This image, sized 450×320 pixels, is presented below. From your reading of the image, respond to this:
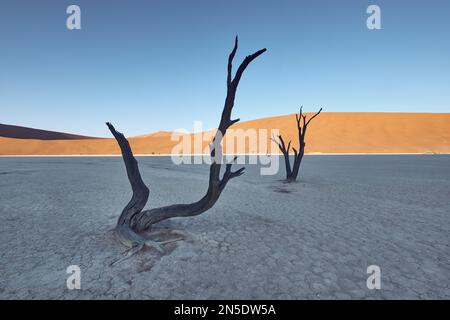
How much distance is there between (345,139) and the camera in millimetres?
54969

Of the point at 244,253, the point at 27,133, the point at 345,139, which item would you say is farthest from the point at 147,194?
the point at 27,133

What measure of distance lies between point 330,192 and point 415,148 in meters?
52.4

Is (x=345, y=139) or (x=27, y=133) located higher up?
(x=27, y=133)

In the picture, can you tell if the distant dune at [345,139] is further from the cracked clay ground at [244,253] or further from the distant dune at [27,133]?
the cracked clay ground at [244,253]

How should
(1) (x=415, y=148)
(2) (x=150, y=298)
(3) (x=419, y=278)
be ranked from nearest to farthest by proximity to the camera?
1. (2) (x=150, y=298)
2. (3) (x=419, y=278)
3. (1) (x=415, y=148)

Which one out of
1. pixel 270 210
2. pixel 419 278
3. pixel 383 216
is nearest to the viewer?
pixel 419 278

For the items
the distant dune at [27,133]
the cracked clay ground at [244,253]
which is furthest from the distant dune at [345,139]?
the cracked clay ground at [244,253]

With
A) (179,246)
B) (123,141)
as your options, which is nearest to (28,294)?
(179,246)

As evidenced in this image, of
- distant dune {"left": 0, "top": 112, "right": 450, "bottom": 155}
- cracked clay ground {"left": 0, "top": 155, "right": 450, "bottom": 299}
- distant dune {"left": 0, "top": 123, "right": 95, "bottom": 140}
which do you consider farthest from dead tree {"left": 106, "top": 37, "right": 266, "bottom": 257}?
distant dune {"left": 0, "top": 123, "right": 95, "bottom": 140}

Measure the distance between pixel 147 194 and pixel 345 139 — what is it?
2347 inches

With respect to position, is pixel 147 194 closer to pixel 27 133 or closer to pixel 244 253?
pixel 244 253

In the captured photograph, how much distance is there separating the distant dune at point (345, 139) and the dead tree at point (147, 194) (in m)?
46.4

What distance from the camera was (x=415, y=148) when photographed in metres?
47.1

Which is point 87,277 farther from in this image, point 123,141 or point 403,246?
point 403,246
